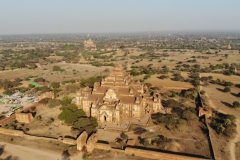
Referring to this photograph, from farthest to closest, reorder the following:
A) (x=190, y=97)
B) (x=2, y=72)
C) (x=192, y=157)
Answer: (x=2, y=72) < (x=190, y=97) < (x=192, y=157)

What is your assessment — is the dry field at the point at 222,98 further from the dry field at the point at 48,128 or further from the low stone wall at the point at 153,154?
the dry field at the point at 48,128

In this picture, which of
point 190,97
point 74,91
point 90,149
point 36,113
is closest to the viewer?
point 90,149

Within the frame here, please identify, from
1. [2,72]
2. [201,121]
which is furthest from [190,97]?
[2,72]

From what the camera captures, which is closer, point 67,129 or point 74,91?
point 67,129

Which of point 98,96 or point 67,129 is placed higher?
point 98,96

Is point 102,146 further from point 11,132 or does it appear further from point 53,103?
point 53,103

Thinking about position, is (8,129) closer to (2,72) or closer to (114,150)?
(114,150)

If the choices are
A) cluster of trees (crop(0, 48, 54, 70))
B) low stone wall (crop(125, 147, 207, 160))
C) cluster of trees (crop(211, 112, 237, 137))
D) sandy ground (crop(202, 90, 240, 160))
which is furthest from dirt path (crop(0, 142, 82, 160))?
cluster of trees (crop(0, 48, 54, 70))

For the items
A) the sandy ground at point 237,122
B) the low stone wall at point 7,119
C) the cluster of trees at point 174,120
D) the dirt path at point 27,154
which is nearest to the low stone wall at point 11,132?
the dirt path at point 27,154
